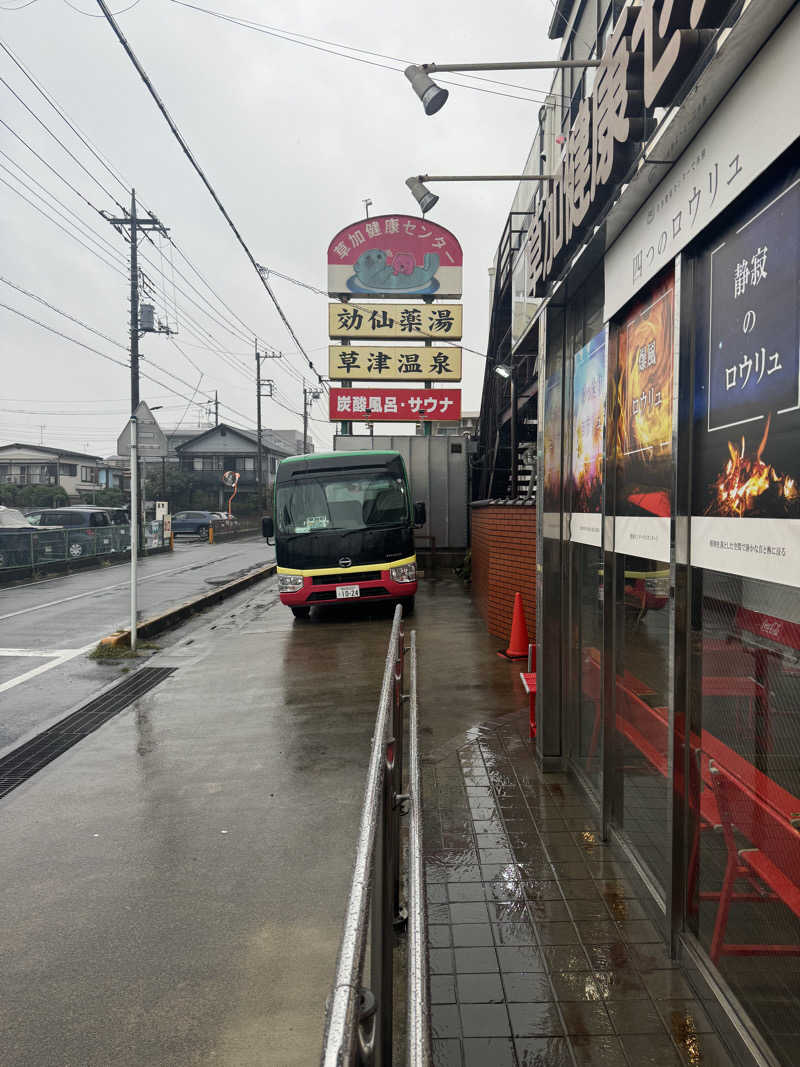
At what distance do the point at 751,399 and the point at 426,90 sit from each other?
460cm

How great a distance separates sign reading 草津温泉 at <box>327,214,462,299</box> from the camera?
72.3ft

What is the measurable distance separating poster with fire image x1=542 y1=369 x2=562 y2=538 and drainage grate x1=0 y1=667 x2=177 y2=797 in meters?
4.44

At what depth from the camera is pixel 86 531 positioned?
78.8 ft

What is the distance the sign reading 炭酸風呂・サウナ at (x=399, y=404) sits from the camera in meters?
22.4

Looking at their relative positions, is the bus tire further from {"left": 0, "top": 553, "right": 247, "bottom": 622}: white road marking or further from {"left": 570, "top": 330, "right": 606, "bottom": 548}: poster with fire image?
{"left": 570, "top": 330, "right": 606, "bottom": 548}: poster with fire image

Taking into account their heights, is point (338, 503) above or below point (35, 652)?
above

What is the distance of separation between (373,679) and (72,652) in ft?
15.4

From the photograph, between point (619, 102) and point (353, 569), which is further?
point (353, 569)

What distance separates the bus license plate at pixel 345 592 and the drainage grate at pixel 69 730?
395 cm

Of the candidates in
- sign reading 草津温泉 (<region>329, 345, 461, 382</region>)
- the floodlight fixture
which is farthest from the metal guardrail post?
sign reading 草津温泉 (<region>329, 345, 461, 382</region>)

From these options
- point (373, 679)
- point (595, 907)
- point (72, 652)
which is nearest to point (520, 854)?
point (595, 907)

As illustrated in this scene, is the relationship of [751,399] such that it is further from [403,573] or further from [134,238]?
[134,238]

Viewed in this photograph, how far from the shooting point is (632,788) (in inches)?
165

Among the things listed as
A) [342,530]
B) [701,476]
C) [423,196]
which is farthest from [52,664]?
[701,476]
